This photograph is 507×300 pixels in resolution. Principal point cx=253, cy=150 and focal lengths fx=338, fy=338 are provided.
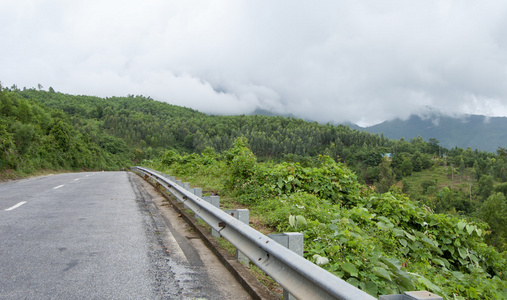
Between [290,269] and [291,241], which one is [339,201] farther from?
[290,269]

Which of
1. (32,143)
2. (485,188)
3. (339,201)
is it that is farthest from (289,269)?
(485,188)

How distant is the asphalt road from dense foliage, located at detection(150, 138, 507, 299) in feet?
4.88

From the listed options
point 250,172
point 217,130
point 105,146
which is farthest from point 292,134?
point 250,172

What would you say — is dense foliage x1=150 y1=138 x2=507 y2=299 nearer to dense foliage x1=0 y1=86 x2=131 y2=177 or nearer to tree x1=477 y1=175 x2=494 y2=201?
dense foliage x1=0 y1=86 x2=131 y2=177

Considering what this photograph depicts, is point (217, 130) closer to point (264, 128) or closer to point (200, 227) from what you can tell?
point (264, 128)

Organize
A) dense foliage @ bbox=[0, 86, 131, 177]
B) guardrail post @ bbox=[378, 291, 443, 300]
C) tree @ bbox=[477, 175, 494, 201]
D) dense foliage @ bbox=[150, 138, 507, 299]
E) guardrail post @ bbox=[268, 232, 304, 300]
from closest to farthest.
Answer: guardrail post @ bbox=[378, 291, 443, 300]
guardrail post @ bbox=[268, 232, 304, 300]
dense foliage @ bbox=[150, 138, 507, 299]
dense foliage @ bbox=[0, 86, 131, 177]
tree @ bbox=[477, 175, 494, 201]

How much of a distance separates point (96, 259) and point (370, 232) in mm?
4239

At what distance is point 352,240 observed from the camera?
4199 millimetres

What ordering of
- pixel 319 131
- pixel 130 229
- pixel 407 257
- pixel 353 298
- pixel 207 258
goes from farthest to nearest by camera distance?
pixel 319 131 → pixel 130 229 → pixel 407 257 → pixel 207 258 → pixel 353 298

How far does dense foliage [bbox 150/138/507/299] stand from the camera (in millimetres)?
3746

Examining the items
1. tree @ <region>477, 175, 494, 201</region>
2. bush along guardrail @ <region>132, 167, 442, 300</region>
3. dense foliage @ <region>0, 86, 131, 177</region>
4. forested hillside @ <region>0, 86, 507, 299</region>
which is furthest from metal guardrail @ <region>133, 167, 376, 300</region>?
tree @ <region>477, 175, 494, 201</region>

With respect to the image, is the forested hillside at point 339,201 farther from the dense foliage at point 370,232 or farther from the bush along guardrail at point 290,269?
the bush along guardrail at point 290,269

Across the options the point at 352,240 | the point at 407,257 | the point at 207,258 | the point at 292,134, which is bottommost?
the point at 407,257

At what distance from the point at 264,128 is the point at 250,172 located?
16646 centimetres
